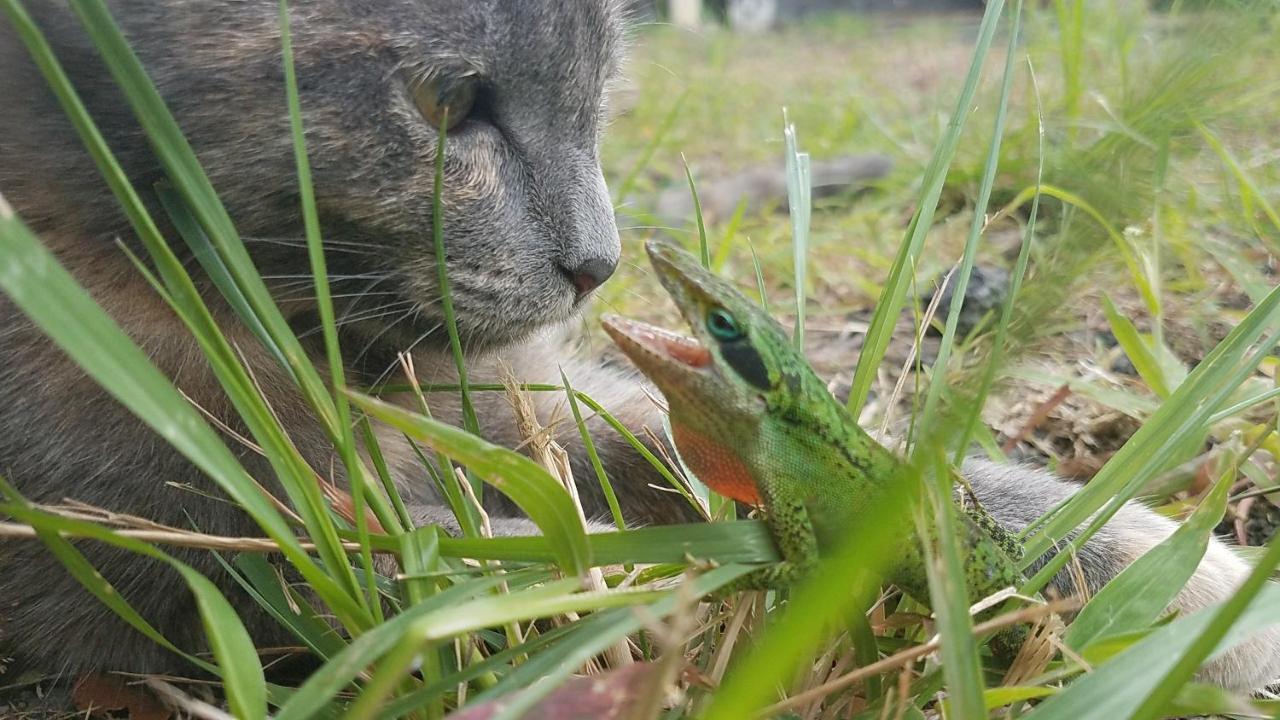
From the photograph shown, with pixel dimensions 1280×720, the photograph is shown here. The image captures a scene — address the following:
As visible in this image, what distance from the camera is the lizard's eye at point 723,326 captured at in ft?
2.85

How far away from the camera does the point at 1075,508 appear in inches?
41.5

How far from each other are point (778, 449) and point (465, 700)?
1.11 feet

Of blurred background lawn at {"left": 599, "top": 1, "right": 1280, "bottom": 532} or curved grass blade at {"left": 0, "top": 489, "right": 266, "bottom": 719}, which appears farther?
blurred background lawn at {"left": 599, "top": 1, "right": 1280, "bottom": 532}

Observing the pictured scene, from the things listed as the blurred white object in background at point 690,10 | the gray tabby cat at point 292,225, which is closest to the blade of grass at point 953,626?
the gray tabby cat at point 292,225

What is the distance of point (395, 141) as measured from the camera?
1244 millimetres

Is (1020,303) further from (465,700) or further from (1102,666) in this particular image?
(465,700)

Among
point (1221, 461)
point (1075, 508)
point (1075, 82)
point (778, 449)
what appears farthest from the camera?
point (1075, 82)

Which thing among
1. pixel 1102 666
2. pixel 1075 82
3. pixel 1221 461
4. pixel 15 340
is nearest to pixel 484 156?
pixel 15 340

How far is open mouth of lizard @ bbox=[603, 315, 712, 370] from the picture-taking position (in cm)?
85

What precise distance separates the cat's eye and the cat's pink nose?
248 millimetres

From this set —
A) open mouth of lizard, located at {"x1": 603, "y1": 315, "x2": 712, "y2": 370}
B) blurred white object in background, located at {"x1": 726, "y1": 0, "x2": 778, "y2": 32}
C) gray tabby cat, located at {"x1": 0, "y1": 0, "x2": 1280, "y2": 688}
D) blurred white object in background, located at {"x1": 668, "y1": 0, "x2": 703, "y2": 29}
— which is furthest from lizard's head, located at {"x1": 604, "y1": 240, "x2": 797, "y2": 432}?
blurred white object in background, located at {"x1": 726, "y1": 0, "x2": 778, "y2": 32}

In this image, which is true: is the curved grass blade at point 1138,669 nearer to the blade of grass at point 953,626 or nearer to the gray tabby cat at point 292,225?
the blade of grass at point 953,626

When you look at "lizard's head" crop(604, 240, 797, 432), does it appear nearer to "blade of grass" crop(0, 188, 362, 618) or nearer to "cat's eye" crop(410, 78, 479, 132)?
"blade of grass" crop(0, 188, 362, 618)

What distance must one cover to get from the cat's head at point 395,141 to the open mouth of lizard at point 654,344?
47 centimetres
